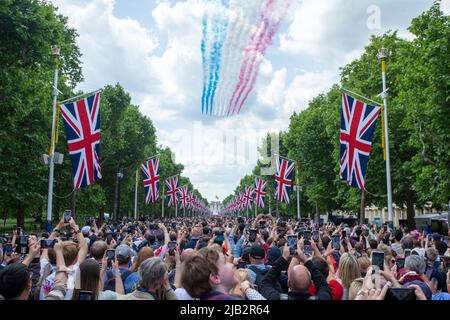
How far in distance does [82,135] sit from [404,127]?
72.7ft

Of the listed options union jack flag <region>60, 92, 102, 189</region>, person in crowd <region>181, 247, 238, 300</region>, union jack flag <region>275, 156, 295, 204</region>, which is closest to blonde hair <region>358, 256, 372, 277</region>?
person in crowd <region>181, 247, 238, 300</region>

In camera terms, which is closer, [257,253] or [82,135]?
[257,253]

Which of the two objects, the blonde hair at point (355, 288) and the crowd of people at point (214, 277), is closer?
the crowd of people at point (214, 277)

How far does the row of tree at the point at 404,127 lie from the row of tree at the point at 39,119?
18.2 m

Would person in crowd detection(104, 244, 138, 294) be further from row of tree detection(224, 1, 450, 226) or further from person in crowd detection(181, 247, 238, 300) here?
row of tree detection(224, 1, 450, 226)

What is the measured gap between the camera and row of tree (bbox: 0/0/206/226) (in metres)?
18.1

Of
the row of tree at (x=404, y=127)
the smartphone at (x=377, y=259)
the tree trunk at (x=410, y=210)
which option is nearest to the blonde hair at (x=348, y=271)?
the smartphone at (x=377, y=259)

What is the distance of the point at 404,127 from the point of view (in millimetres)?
30297

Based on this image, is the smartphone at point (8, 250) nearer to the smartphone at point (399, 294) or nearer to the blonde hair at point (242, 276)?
the blonde hair at point (242, 276)

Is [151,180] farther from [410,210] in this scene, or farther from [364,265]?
[364,265]

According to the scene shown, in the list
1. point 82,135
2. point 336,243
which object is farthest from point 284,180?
point 336,243

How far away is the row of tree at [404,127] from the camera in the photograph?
21.4m

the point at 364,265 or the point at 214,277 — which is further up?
the point at 214,277
